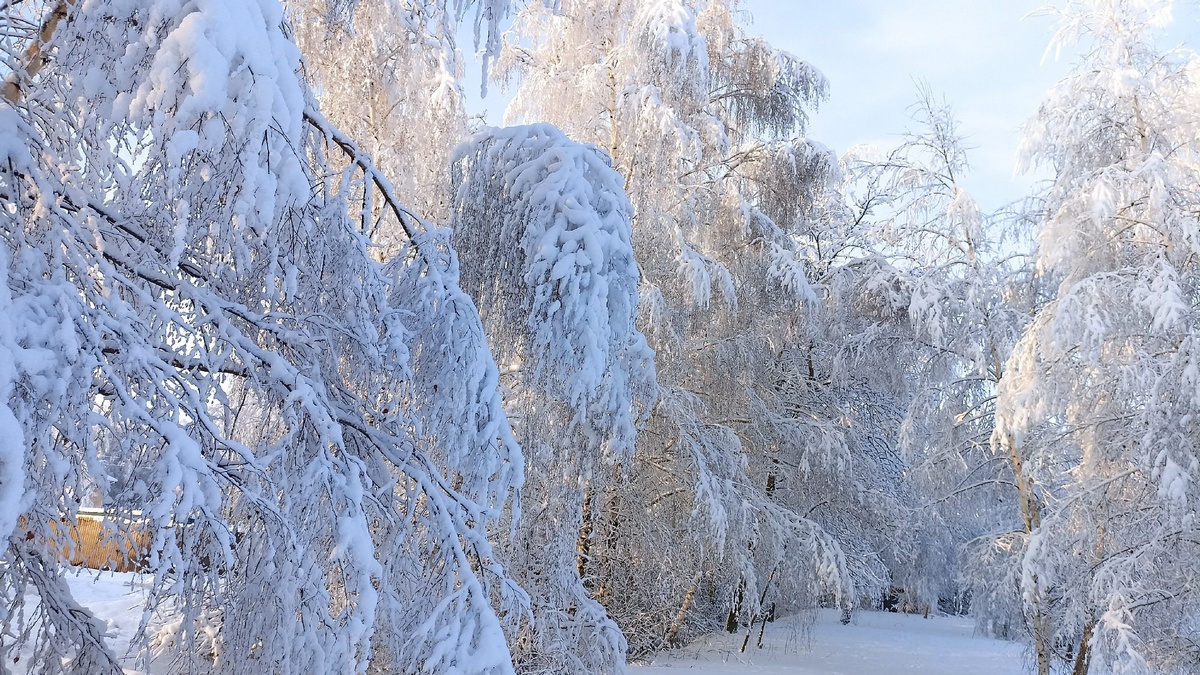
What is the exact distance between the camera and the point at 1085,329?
257 inches

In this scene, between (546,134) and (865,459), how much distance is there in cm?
871

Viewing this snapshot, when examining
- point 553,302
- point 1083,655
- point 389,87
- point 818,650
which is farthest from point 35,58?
point 818,650

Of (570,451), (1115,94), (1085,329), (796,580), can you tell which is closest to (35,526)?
(570,451)

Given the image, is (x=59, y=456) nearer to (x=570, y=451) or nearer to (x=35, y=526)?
(x=35, y=526)

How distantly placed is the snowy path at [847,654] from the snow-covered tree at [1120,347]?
309 centimetres

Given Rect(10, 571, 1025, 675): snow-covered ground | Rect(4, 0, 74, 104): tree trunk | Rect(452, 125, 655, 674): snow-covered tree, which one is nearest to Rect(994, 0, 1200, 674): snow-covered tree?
Rect(10, 571, 1025, 675): snow-covered ground

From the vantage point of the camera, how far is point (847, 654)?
12.0m

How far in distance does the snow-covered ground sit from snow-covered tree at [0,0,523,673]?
169 inches

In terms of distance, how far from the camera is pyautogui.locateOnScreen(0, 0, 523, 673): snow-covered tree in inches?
57.9

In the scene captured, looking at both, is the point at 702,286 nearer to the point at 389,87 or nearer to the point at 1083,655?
the point at 389,87

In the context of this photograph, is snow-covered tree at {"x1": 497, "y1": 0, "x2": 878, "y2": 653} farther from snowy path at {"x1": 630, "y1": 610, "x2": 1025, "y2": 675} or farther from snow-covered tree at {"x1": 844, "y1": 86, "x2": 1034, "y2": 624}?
snow-covered tree at {"x1": 844, "y1": 86, "x2": 1034, "y2": 624}

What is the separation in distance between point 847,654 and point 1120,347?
6.64 m

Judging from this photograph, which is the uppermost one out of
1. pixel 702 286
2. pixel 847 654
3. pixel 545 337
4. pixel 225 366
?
pixel 702 286

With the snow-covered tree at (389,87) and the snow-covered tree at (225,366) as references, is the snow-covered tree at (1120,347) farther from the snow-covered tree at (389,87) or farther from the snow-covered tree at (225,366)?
the snow-covered tree at (225,366)
